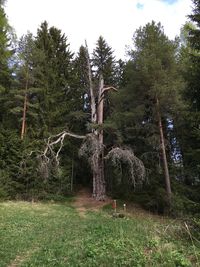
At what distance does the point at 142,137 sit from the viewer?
21109 millimetres

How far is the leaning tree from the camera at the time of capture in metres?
19.7

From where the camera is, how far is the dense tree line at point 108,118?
19219 millimetres

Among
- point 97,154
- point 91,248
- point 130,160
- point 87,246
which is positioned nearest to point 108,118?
point 97,154

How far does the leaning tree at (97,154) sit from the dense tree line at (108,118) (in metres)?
0.14

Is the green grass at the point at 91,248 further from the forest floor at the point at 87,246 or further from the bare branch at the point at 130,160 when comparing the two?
the bare branch at the point at 130,160

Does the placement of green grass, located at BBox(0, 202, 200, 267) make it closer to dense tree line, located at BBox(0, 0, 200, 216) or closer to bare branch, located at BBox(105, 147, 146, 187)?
dense tree line, located at BBox(0, 0, 200, 216)

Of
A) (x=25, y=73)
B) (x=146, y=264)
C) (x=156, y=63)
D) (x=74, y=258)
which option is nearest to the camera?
(x=146, y=264)

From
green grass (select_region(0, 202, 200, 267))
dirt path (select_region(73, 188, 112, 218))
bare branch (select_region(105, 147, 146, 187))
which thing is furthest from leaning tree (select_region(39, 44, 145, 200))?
green grass (select_region(0, 202, 200, 267))

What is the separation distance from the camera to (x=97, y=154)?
2178 centimetres

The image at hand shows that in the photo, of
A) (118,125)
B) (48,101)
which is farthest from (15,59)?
(118,125)

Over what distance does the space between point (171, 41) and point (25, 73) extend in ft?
38.8

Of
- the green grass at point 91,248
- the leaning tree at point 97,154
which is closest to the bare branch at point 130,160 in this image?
the leaning tree at point 97,154

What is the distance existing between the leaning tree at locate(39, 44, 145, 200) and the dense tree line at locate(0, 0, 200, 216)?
138 mm

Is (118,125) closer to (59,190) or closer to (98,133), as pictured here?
(98,133)
